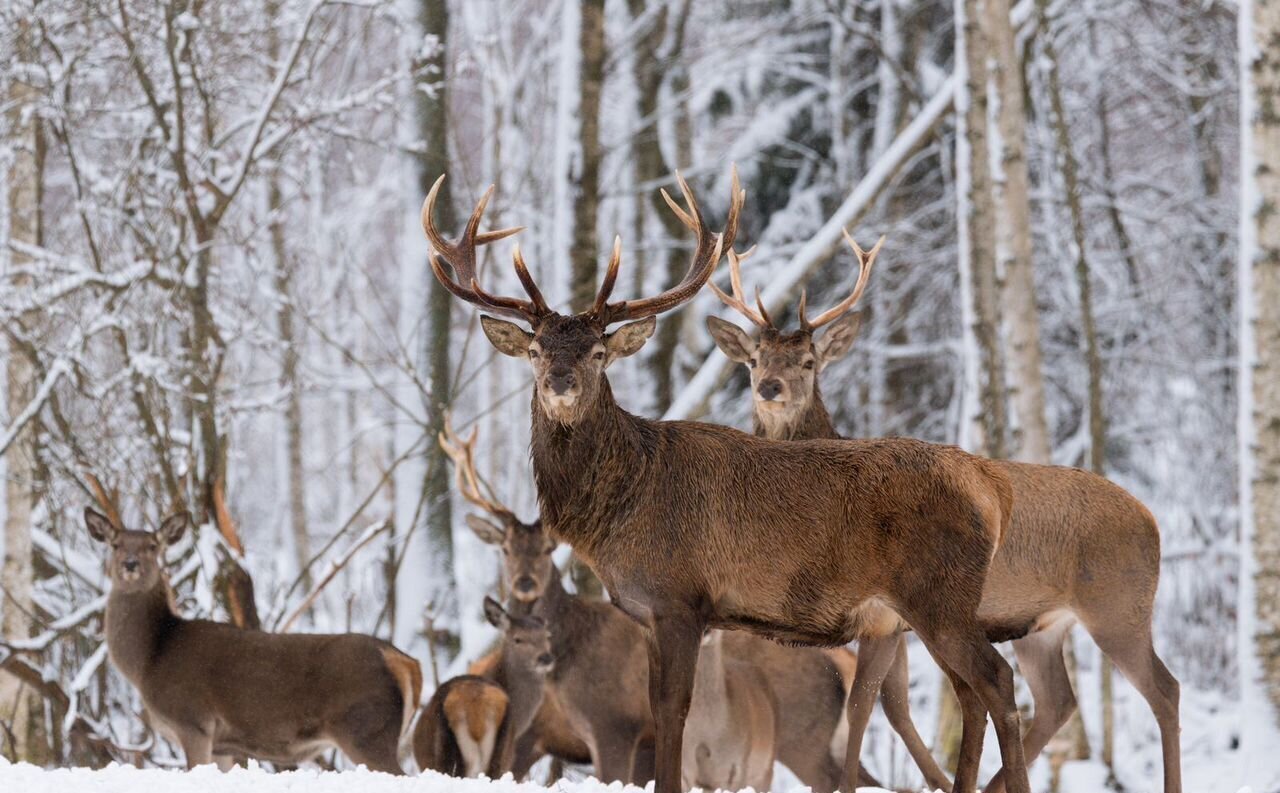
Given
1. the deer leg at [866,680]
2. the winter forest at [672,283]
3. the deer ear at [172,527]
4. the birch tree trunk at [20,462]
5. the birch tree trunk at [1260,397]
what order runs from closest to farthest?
the deer leg at [866,680]
the deer ear at [172,527]
the birch tree trunk at [1260,397]
the winter forest at [672,283]
the birch tree trunk at [20,462]

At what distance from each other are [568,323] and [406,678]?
9.00 feet

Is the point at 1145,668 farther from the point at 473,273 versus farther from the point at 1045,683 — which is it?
the point at 473,273

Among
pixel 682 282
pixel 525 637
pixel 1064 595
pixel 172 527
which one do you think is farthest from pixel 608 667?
pixel 682 282

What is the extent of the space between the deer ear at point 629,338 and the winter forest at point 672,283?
24.6 inches

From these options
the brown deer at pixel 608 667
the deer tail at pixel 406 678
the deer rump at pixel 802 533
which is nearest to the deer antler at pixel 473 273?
the deer rump at pixel 802 533

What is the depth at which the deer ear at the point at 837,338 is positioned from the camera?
825 centimetres

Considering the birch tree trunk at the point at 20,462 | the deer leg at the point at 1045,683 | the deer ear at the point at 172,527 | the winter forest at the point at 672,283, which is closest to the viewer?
the deer leg at the point at 1045,683

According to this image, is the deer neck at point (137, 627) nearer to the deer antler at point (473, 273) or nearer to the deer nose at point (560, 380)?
the deer antler at point (473, 273)

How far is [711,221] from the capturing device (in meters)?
17.5

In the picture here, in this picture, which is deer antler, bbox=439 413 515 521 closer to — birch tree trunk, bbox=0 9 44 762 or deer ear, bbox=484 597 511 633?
deer ear, bbox=484 597 511 633

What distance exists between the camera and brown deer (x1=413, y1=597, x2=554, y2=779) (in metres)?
7.96

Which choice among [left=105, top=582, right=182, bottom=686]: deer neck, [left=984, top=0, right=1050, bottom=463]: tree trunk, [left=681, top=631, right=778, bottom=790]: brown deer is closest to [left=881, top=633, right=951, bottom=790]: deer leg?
[left=681, top=631, right=778, bottom=790]: brown deer

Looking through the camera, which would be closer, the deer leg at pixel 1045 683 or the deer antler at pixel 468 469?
the deer leg at pixel 1045 683

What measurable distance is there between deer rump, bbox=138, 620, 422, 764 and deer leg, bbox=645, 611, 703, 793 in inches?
105
